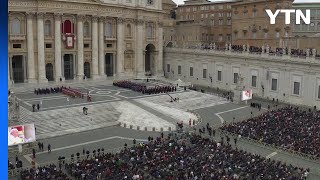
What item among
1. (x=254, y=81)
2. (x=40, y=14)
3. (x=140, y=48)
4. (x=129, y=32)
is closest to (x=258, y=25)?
(x=254, y=81)

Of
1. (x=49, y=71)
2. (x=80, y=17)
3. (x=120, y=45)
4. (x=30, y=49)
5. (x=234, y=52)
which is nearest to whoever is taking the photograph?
(x=30, y=49)

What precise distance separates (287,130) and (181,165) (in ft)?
47.1

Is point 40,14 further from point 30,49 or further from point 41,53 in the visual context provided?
point 41,53

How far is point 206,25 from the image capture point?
8712 centimetres

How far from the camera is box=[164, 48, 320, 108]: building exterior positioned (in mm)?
51719

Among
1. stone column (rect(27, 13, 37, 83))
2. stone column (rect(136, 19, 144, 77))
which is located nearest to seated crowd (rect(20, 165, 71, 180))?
stone column (rect(27, 13, 37, 83))

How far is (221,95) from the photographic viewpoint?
196 feet

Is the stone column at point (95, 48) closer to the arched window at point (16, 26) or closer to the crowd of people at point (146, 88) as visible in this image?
the crowd of people at point (146, 88)

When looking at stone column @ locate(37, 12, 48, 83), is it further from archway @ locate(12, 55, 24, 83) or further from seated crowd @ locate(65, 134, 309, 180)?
seated crowd @ locate(65, 134, 309, 180)

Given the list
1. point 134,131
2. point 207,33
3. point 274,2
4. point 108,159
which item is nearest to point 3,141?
point 108,159

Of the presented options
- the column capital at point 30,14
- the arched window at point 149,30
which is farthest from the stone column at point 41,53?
the arched window at point 149,30

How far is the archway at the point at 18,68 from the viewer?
5894cm

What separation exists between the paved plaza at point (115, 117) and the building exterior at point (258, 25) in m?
22.1

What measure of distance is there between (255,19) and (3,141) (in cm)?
7456
